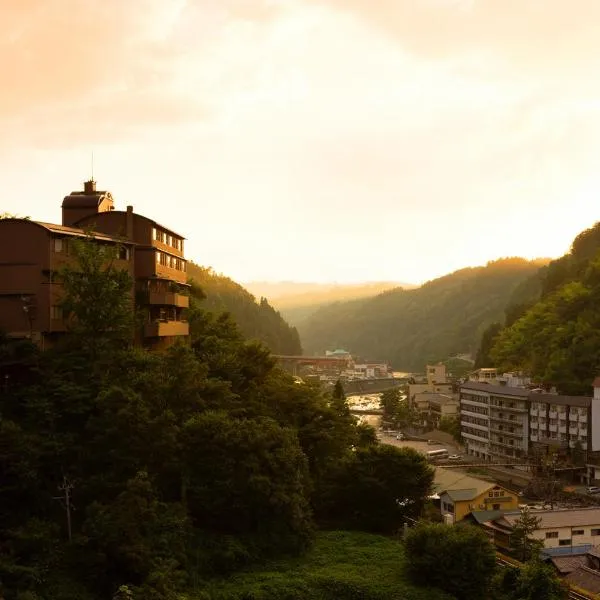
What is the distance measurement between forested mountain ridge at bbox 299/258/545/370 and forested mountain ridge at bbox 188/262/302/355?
2421 centimetres

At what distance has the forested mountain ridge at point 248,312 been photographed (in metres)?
87.2

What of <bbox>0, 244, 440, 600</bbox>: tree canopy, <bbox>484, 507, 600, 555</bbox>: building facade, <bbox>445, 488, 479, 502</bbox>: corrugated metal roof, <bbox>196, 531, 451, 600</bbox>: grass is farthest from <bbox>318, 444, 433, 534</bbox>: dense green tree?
<bbox>445, 488, 479, 502</bbox>: corrugated metal roof

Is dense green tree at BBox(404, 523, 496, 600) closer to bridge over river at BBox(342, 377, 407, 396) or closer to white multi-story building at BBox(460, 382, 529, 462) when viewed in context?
→ white multi-story building at BBox(460, 382, 529, 462)

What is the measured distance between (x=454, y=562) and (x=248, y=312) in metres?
74.6

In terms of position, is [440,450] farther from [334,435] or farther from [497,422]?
[334,435]

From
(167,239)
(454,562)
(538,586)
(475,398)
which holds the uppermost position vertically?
(167,239)

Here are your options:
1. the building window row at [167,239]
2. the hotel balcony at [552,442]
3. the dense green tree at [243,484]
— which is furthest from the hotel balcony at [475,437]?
the dense green tree at [243,484]

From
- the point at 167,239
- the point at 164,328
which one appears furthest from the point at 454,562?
the point at 167,239

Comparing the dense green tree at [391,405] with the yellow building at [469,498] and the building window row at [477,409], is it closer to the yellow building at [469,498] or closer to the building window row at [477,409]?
the building window row at [477,409]

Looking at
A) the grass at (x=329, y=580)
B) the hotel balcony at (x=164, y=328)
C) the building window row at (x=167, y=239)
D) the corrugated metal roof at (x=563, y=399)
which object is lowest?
the grass at (x=329, y=580)

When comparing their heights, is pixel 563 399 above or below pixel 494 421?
above

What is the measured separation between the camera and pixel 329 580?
1789 cm

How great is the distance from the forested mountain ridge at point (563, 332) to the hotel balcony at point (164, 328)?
27010 millimetres

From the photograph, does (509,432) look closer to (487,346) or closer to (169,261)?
(487,346)
